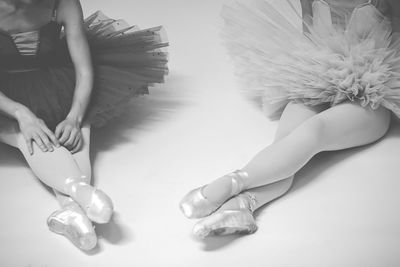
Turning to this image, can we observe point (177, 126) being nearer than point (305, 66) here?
No

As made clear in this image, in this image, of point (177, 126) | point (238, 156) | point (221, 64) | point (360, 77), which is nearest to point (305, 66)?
point (360, 77)

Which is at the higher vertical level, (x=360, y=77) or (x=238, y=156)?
(x=360, y=77)

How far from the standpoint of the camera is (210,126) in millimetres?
1579

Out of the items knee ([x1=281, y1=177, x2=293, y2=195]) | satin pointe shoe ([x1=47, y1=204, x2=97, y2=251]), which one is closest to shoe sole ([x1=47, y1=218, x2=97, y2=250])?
satin pointe shoe ([x1=47, y1=204, x2=97, y2=251])

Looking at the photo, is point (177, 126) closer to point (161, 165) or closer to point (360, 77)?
point (161, 165)

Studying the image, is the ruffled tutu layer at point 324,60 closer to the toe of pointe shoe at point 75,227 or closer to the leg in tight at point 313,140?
the leg in tight at point 313,140

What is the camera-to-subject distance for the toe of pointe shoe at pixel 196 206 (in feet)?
3.78

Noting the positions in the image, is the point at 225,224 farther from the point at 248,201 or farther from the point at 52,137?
A: the point at 52,137

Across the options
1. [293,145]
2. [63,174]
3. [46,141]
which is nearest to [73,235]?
[63,174]

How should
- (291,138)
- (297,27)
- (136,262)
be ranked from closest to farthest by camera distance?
1. (136,262)
2. (291,138)
3. (297,27)

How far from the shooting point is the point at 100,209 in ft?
3.67

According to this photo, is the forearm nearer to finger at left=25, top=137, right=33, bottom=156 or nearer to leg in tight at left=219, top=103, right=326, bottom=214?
finger at left=25, top=137, right=33, bottom=156

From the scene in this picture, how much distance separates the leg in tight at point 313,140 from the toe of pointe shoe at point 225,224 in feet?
0.19

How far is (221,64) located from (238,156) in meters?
0.57
